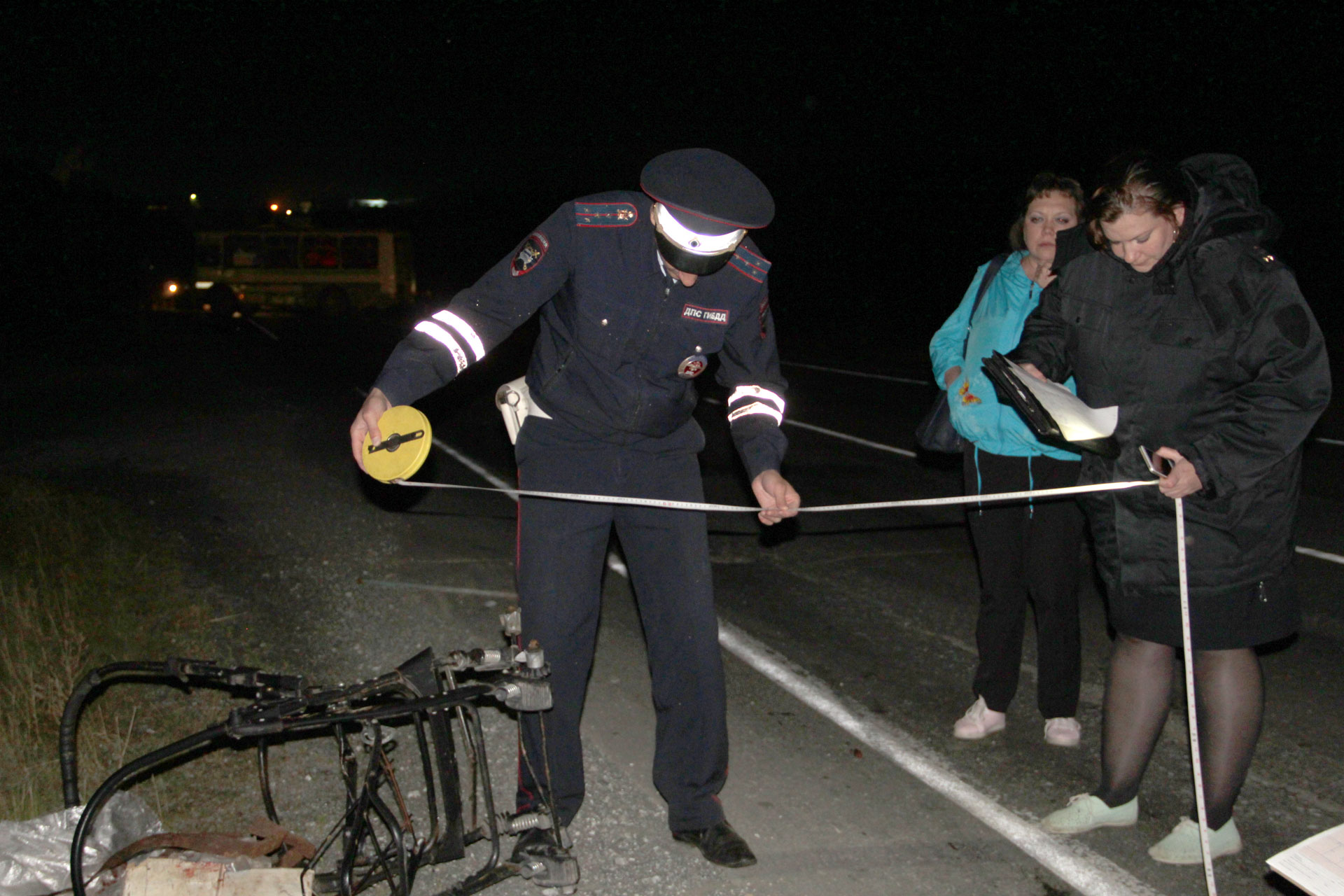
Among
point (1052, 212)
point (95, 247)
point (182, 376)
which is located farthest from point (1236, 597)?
point (95, 247)

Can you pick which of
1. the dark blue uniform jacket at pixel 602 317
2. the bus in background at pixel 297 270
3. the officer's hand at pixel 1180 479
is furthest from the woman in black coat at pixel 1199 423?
the bus in background at pixel 297 270

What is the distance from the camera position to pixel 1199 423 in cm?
315

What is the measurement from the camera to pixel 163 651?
17.2ft

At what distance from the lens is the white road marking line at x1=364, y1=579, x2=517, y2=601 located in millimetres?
6324

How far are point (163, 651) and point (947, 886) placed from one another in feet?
12.2

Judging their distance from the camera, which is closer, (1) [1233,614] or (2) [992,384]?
(1) [1233,614]

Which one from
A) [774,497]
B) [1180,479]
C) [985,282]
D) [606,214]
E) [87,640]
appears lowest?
[87,640]

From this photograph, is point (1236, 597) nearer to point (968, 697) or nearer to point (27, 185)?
point (968, 697)

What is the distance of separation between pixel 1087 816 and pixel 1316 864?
1.78 meters

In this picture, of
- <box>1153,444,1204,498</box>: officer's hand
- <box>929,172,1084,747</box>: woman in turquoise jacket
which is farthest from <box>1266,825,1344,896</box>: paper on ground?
<box>929,172,1084,747</box>: woman in turquoise jacket

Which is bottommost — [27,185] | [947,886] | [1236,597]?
[947,886]

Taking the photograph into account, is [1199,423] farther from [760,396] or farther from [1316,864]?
[1316,864]

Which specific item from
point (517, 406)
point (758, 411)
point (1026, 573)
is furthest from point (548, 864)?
point (1026, 573)

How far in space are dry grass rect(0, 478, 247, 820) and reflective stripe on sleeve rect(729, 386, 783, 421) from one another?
226 centimetres
